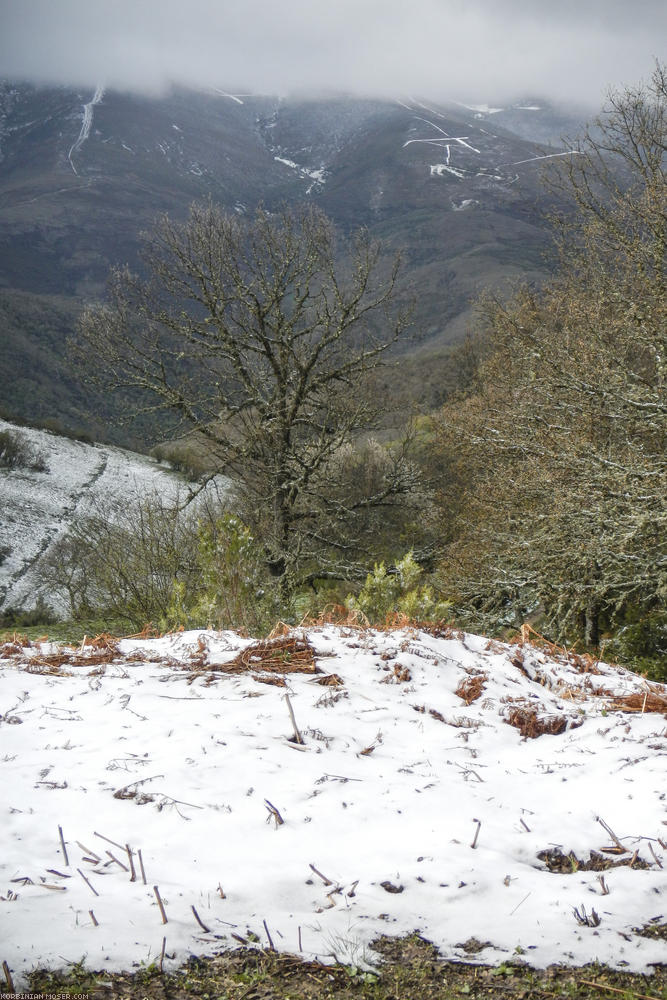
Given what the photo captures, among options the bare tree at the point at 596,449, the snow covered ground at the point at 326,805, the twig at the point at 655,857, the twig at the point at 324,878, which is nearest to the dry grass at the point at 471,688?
the snow covered ground at the point at 326,805

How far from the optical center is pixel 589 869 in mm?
1835

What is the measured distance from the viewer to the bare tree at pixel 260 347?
1284cm

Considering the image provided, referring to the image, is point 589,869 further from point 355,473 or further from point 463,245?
point 463,245

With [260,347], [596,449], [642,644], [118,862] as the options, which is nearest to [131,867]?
[118,862]

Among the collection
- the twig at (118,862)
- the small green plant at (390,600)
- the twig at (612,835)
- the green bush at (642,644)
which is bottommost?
the green bush at (642,644)

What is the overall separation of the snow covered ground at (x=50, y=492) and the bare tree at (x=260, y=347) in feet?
34.9

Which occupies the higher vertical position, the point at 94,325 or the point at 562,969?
the point at 94,325

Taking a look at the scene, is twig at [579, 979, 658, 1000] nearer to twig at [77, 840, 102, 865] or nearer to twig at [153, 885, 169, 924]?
twig at [153, 885, 169, 924]

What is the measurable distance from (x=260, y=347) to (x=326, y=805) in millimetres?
12752

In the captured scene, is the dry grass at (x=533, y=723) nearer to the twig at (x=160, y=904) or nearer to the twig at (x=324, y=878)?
the twig at (x=324, y=878)

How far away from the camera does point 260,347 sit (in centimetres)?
1393

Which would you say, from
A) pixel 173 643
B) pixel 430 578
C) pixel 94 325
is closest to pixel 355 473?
pixel 430 578

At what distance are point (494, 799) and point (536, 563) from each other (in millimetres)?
7435

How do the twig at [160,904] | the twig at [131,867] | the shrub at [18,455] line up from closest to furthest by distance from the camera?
the twig at [160,904] < the twig at [131,867] < the shrub at [18,455]
